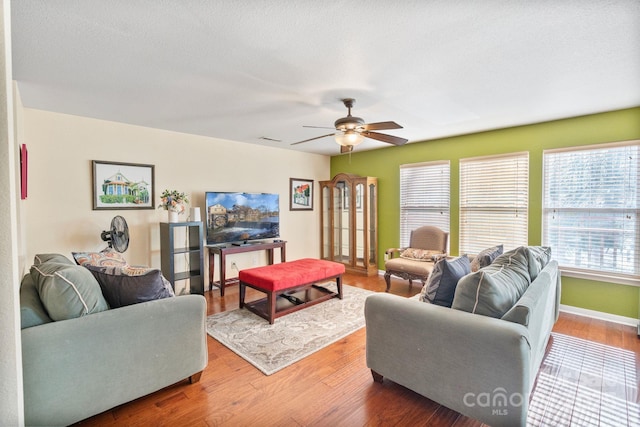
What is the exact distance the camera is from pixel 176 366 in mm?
2018

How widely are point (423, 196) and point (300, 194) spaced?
228cm

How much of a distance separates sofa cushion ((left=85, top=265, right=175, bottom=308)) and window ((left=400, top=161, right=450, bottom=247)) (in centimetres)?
405

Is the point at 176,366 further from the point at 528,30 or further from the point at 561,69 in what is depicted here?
the point at 561,69

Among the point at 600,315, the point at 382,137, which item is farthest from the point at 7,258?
the point at 600,315

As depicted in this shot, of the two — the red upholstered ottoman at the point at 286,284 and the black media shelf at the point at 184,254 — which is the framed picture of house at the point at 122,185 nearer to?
the black media shelf at the point at 184,254

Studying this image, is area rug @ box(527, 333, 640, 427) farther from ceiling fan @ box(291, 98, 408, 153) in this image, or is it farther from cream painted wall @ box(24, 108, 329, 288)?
cream painted wall @ box(24, 108, 329, 288)

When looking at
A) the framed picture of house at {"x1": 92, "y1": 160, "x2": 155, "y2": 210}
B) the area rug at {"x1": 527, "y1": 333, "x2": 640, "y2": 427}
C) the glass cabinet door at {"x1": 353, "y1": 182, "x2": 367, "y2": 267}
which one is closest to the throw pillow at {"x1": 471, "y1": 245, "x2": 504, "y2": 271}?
the area rug at {"x1": 527, "y1": 333, "x2": 640, "y2": 427}

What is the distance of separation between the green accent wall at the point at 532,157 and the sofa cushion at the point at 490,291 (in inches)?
87.3

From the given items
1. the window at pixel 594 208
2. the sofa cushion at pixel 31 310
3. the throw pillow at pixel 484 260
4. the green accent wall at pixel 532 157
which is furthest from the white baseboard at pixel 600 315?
the sofa cushion at pixel 31 310

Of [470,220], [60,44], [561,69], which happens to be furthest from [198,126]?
[470,220]

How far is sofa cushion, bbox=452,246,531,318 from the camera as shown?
174cm

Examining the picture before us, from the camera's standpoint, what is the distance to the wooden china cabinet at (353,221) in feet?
17.8
